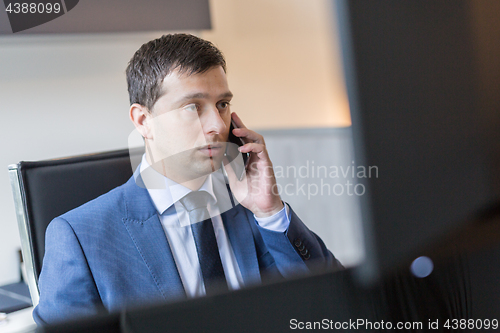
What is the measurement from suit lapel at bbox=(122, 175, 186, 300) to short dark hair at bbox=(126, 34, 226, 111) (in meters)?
0.14

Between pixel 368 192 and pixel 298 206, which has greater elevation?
pixel 368 192

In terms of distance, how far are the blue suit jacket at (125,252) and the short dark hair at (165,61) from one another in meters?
0.14

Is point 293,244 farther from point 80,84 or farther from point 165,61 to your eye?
point 80,84

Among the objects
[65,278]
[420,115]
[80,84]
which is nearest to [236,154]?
[65,278]

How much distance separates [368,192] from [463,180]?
55 mm

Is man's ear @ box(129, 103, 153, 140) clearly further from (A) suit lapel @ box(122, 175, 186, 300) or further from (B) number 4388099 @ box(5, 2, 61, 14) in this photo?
(B) number 4388099 @ box(5, 2, 61, 14)

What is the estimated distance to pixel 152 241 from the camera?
0.51m

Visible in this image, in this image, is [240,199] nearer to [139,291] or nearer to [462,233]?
[139,291]

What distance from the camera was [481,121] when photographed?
0.18 meters

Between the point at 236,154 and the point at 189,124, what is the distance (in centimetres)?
9

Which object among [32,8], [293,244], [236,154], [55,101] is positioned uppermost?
[32,8]

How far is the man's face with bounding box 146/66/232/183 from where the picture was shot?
0.53 metres

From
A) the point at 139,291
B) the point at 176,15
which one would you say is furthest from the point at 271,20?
the point at 139,291

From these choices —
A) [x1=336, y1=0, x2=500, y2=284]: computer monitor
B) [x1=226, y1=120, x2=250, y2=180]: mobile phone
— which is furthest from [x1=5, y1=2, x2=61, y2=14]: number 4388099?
[x1=336, y1=0, x2=500, y2=284]: computer monitor
